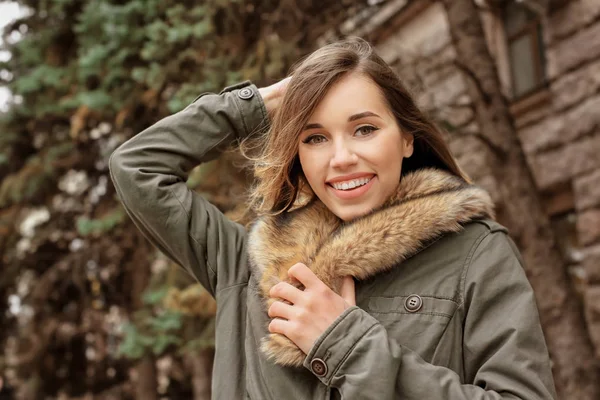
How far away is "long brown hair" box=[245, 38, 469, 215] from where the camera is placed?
1796 mm

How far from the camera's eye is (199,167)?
4.18 meters

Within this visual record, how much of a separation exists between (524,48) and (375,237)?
5337 millimetres

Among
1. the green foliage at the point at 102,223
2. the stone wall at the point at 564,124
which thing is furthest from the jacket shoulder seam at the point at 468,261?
the green foliage at the point at 102,223

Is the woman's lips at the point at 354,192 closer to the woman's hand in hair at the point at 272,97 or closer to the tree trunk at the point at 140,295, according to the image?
the woman's hand in hair at the point at 272,97

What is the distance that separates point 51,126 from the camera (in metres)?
7.25

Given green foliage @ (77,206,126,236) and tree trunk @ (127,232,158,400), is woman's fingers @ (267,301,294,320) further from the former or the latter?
tree trunk @ (127,232,158,400)

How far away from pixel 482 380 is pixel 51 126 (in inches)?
265

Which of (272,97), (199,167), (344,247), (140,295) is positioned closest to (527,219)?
(199,167)

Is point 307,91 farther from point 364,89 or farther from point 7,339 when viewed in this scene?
point 7,339

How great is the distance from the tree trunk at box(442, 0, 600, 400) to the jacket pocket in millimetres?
2561

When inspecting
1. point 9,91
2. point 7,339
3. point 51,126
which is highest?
point 9,91

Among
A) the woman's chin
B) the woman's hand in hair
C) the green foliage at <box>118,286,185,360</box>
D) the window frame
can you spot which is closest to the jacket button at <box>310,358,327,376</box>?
the woman's chin

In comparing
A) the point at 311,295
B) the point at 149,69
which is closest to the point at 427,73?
the point at 149,69

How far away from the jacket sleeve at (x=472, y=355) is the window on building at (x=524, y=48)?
16.3 feet
